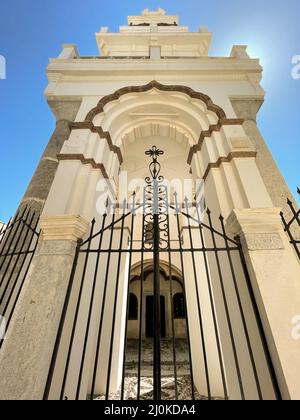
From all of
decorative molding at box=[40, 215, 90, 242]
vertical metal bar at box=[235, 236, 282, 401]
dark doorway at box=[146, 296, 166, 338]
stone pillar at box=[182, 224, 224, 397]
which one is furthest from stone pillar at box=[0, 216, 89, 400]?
dark doorway at box=[146, 296, 166, 338]

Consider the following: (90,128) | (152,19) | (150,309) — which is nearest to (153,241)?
(90,128)

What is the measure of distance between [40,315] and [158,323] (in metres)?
1.35

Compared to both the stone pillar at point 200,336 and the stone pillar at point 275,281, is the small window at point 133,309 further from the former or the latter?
the stone pillar at point 275,281

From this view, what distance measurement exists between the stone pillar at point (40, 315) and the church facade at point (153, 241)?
0.01m

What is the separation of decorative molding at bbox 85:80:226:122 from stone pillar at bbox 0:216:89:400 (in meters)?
2.91

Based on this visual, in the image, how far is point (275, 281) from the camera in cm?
243

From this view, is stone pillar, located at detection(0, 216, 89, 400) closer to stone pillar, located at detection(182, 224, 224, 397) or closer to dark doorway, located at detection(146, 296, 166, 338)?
stone pillar, located at detection(182, 224, 224, 397)

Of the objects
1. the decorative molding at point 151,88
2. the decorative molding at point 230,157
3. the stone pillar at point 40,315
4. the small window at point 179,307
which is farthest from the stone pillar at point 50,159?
the small window at point 179,307

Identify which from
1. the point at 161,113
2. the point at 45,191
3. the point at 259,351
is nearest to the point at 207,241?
the point at 259,351

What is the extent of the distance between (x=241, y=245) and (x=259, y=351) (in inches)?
52.1

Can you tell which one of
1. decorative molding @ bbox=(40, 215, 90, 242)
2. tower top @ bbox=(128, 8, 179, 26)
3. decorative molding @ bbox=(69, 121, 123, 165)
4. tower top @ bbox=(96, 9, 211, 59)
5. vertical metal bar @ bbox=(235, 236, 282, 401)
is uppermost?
tower top @ bbox=(128, 8, 179, 26)

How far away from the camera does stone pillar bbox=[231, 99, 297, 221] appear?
3468 millimetres

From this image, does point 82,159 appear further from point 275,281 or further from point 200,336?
point 200,336
